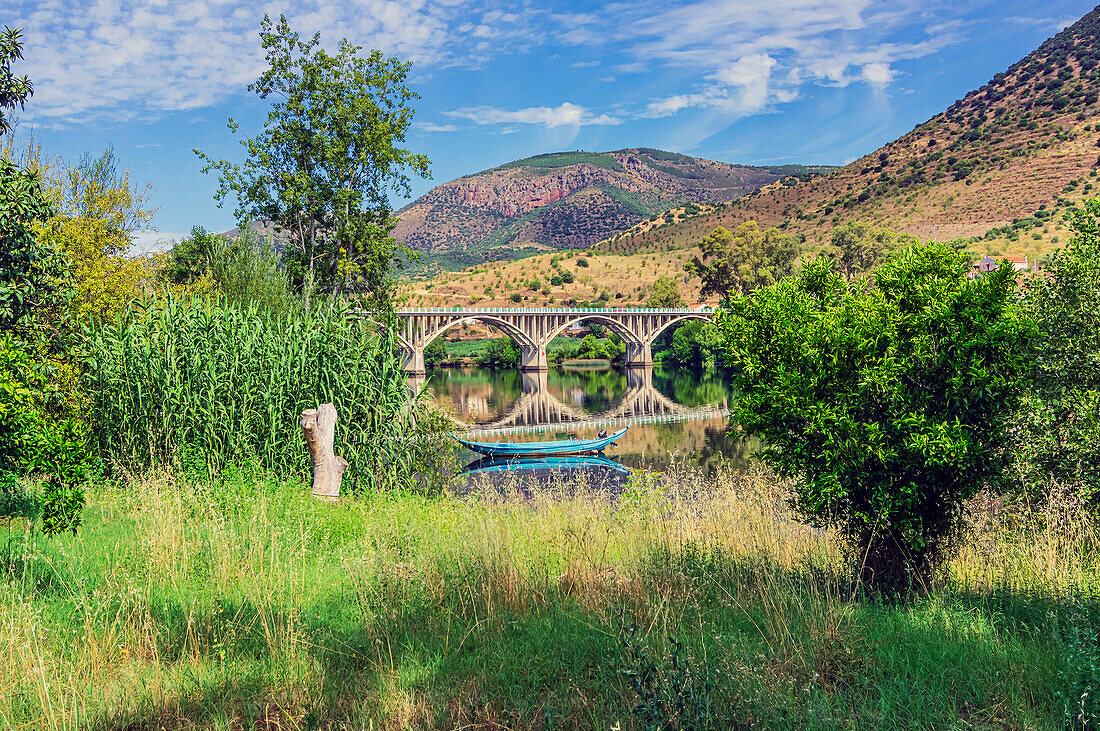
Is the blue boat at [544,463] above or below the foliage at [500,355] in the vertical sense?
below

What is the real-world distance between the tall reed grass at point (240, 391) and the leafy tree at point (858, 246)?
5126 cm

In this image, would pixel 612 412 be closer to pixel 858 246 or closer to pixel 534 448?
pixel 534 448

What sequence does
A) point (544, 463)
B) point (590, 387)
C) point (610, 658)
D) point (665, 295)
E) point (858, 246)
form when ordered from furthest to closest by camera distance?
point (665, 295)
point (858, 246)
point (590, 387)
point (544, 463)
point (610, 658)

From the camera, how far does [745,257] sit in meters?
56.6

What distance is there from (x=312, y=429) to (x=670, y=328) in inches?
2567

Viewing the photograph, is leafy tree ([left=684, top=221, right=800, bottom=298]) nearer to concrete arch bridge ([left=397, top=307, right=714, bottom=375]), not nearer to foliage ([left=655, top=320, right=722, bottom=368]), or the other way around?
foliage ([left=655, top=320, right=722, bottom=368])

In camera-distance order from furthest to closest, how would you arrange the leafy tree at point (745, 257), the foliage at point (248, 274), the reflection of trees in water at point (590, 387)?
the leafy tree at point (745, 257), the reflection of trees in water at point (590, 387), the foliage at point (248, 274)

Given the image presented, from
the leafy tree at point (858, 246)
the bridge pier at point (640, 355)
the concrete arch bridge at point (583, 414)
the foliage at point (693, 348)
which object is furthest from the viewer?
the bridge pier at point (640, 355)

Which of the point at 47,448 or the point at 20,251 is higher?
the point at 20,251

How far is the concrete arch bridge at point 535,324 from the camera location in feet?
170

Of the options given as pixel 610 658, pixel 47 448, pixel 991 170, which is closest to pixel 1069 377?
pixel 610 658

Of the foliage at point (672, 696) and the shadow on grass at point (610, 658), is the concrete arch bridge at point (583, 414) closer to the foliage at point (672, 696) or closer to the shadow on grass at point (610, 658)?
the shadow on grass at point (610, 658)

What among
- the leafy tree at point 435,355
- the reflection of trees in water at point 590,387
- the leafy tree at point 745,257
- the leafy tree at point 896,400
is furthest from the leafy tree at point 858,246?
the leafy tree at point 896,400

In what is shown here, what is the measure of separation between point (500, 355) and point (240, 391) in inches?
2310
